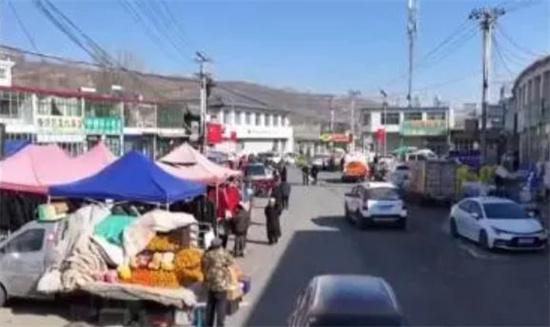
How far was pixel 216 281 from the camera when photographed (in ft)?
45.8

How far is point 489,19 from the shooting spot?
51.5m

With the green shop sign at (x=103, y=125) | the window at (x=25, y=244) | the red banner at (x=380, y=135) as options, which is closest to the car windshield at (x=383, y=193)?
the window at (x=25, y=244)

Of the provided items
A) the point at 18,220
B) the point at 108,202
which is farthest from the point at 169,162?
the point at 108,202

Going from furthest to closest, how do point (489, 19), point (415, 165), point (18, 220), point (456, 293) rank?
1. point (489, 19)
2. point (415, 165)
3. point (18, 220)
4. point (456, 293)

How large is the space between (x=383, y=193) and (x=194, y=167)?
7526 mm

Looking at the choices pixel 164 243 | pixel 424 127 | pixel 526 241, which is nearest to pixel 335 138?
pixel 424 127

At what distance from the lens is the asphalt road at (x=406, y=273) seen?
1548 cm

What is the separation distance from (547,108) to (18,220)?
37335 mm

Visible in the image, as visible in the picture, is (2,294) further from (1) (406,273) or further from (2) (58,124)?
(2) (58,124)

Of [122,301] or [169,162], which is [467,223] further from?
[122,301]

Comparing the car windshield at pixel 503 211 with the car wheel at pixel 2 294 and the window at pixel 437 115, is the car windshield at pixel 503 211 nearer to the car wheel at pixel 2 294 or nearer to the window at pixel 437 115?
the car wheel at pixel 2 294

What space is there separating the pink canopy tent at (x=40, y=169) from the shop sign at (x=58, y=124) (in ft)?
60.8

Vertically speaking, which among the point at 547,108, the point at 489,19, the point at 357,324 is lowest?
the point at 357,324

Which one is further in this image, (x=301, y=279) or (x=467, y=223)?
(x=467, y=223)
